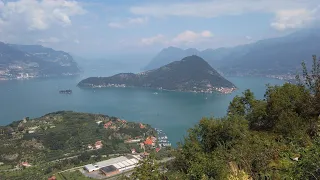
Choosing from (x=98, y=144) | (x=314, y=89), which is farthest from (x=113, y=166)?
(x=314, y=89)

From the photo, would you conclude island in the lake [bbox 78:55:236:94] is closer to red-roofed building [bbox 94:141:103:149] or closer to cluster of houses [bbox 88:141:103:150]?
red-roofed building [bbox 94:141:103:149]

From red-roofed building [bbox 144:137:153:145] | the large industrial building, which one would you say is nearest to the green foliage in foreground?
the large industrial building

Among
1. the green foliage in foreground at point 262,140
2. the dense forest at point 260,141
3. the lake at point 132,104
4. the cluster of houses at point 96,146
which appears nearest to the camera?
the dense forest at point 260,141

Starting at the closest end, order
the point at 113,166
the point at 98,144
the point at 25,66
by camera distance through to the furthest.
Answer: the point at 113,166 < the point at 98,144 < the point at 25,66

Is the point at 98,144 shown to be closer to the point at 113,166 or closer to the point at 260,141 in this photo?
the point at 113,166

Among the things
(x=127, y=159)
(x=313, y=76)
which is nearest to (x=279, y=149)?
(x=313, y=76)

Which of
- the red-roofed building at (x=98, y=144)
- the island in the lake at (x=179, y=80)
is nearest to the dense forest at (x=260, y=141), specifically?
the red-roofed building at (x=98, y=144)

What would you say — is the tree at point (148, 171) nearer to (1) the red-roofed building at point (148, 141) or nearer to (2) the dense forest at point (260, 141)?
(2) the dense forest at point (260, 141)
